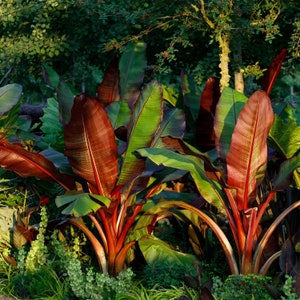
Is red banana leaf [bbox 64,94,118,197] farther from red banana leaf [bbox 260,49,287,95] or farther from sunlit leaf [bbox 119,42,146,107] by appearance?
red banana leaf [bbox 260,49,287,95]

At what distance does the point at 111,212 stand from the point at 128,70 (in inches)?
71.4

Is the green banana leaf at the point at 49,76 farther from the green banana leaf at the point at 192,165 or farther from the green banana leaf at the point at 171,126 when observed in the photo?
the green banana leaf at the point at 192,165

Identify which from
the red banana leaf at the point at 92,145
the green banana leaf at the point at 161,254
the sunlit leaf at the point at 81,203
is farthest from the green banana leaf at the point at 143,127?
the green banana leaf at the point at 161,254

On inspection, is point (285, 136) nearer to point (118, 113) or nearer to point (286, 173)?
point (286, 173)

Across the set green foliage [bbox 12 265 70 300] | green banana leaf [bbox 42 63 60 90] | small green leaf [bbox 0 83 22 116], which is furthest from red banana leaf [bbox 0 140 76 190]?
green banana leaf [bbox 42 63 60 90]

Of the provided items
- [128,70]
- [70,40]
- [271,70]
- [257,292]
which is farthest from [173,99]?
[70,40]

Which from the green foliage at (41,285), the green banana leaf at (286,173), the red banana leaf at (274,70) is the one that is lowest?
the green foliage at (41,285)

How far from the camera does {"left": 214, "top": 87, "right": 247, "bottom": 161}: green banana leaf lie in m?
6.41

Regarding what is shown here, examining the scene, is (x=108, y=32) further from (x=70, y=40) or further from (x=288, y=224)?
(x=288, y=224)

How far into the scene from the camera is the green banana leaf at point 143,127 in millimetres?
6520

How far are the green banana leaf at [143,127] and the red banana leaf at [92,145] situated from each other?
14 cm

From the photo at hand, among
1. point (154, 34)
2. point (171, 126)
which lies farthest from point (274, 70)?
point (154, 34)

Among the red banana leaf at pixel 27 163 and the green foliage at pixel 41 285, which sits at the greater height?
the red banana leaf at pixel 27 163

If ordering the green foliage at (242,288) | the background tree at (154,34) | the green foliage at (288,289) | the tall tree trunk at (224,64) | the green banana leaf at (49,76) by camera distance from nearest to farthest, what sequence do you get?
the green foliage at (288,289) → the green foliage at (242,288) → the green banana leaf at (49,76) → the tall tree trunk at (224,64) → the background tree at (154,34)
